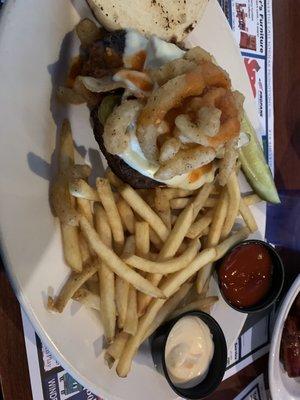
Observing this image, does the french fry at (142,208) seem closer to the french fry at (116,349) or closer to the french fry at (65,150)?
the french fry at (65,150)

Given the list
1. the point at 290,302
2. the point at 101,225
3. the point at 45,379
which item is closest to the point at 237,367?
the point at 290,302

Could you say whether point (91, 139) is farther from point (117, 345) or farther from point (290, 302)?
point (290, 302)

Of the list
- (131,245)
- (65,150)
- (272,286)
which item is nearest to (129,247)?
(131,245)

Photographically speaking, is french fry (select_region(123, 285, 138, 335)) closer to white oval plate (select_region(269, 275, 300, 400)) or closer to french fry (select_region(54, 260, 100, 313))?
french fry (select_region(54, 260, 100, 313))

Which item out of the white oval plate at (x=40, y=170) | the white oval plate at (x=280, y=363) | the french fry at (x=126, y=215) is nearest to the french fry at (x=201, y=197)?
the french fry at (x=126, y=215)

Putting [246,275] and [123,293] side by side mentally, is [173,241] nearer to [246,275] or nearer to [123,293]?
[123,293]
